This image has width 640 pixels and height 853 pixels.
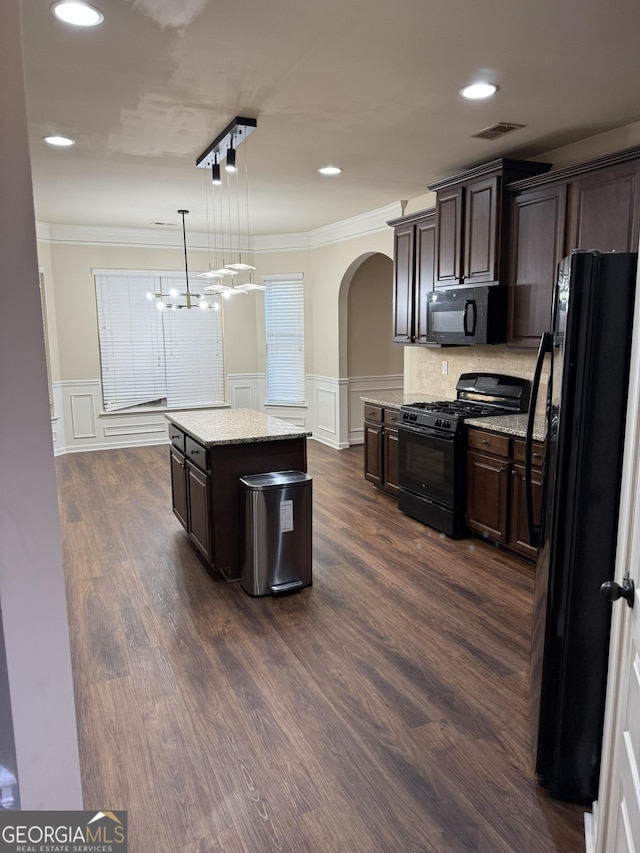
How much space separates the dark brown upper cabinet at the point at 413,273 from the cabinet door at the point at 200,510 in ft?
7.90

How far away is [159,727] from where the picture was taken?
2316mm

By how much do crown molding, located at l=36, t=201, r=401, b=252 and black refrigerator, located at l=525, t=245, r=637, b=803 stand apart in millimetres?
4687

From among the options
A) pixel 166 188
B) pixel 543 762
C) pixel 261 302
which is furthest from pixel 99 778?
pixel 261 302

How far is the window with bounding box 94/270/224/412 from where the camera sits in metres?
7.45

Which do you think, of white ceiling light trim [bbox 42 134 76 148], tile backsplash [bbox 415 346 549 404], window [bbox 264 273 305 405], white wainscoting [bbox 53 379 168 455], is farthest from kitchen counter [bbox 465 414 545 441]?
white wainscoting [bbox 53 379 168 455]

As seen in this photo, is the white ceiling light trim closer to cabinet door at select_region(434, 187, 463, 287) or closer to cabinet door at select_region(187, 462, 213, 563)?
cabinet door at select_region(187, 462, 213, 563)

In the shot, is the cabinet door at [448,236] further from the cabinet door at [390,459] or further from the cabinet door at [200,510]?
the cabinet door at [200,510]

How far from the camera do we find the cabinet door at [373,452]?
212 inches

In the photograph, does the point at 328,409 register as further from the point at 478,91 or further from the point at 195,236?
the point at 478,91

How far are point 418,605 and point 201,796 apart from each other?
65.6 inches

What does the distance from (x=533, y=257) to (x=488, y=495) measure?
1.66 m

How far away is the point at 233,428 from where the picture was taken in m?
3.82

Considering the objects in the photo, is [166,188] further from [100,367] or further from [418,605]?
[418,605]

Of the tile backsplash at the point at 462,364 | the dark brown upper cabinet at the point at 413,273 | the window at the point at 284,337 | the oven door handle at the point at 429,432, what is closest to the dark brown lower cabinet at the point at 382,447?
the oven door handle at the point at 429,432
